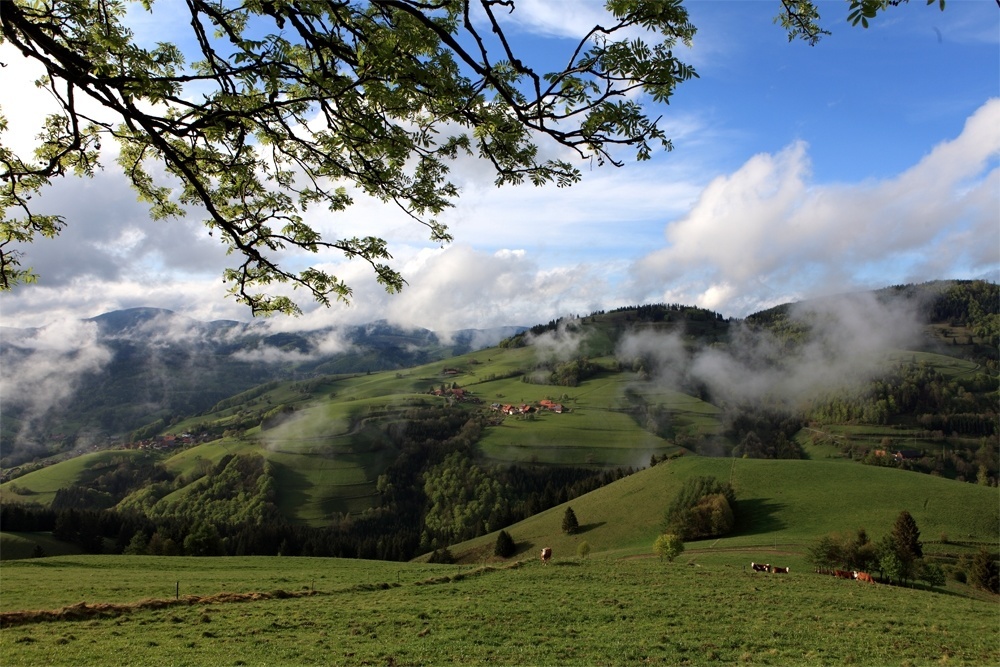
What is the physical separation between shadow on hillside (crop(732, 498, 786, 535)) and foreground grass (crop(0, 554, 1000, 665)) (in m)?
39.5

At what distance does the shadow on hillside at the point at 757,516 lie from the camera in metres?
65.6

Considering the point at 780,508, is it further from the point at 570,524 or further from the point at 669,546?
the point at 669,546

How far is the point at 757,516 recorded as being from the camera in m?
71.0

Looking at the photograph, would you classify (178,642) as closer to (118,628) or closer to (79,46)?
(118,628)

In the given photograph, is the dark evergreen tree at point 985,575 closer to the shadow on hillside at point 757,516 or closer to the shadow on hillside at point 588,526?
the shadow on hillside at point 757,516

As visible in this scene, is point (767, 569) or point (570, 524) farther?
point (570, 524)

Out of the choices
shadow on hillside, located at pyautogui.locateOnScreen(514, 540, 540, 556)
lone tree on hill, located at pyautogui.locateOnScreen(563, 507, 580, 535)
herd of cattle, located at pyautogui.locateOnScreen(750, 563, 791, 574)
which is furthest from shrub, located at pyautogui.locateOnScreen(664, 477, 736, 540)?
herd of cattle, located at pyautogui.locateOnScreen(750, 563, 791, 574)

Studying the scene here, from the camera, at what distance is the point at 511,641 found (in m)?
15.1

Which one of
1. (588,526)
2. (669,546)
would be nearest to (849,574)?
(669,546)

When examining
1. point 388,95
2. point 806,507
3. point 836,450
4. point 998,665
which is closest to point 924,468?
point 836,450

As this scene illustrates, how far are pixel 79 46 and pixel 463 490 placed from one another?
17464cm

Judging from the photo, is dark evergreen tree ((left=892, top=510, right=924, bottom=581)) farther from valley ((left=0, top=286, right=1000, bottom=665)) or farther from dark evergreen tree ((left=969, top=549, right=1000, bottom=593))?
dark evergreen tree ((left=969, top=549, right=1000, bottom=593))

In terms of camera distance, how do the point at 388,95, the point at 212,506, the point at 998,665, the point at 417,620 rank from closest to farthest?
the point at 388,95, the point at 998,665, the point at 417,620, the point at 212,506

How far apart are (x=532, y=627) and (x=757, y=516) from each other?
65.7 meters
